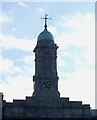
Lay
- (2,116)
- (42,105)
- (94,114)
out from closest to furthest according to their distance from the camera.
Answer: (2,116) → (42,105) → (94,114)

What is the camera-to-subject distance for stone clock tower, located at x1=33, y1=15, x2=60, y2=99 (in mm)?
106812

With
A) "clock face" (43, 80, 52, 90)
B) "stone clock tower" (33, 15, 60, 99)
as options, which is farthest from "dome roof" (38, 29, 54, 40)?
"clock face" (43, 80, 52, 90)

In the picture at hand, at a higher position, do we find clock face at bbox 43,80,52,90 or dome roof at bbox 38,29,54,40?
dome roof at bbox 38,29,54,40

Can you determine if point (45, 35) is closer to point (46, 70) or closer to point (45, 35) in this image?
point (45, 35)

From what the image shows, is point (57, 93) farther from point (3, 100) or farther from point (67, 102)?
point (3, 100)

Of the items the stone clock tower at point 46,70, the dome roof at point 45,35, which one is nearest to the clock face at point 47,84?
the stone clock tower at point 46,70

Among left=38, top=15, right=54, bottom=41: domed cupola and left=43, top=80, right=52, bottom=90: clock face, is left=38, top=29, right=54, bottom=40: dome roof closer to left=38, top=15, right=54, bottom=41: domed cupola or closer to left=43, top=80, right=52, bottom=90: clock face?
left=38, top=15, right=54, bottom=41: domed cupola

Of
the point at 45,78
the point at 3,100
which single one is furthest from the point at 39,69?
the point at 3,100

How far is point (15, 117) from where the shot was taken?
101125 mm

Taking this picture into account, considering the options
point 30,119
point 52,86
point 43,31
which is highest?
point 43,31

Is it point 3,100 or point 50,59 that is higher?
point 50,59

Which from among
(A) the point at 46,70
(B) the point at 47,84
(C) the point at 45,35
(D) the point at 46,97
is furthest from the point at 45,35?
(D) the point at 46,97

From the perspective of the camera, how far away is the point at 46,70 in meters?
108

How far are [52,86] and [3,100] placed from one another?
30.9ft
